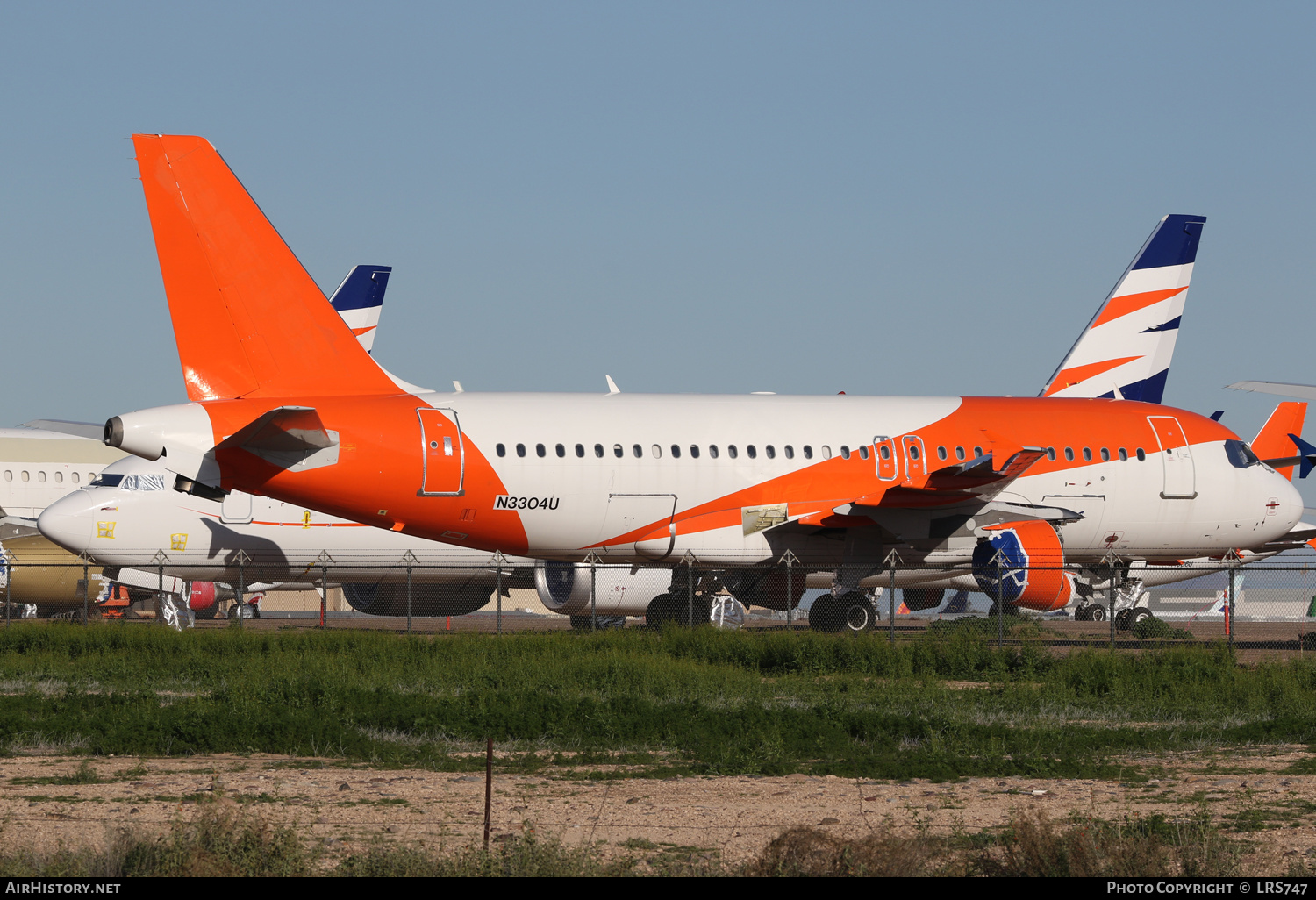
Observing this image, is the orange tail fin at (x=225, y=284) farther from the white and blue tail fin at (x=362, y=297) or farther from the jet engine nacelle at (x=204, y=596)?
the jet engine nacelle at (x=204, y=596)

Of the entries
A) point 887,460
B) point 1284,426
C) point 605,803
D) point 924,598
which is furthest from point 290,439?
point 1284,426

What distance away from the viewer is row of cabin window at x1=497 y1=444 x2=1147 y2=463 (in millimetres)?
24734

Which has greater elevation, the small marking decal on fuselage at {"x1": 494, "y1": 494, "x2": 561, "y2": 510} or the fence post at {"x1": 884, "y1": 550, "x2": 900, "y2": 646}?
the small marking decal on fuselage at {"x1": 494, "y1": 494, "x2": 561, "y2": 510}

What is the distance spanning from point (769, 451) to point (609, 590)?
19.4 feet

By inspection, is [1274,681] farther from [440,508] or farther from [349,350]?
[349,350]

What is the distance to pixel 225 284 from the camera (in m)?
22.3

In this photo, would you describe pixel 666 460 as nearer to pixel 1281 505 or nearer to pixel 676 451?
pixel 676 451

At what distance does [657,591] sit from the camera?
3080cm

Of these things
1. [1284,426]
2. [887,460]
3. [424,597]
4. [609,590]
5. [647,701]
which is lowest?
[647,701]

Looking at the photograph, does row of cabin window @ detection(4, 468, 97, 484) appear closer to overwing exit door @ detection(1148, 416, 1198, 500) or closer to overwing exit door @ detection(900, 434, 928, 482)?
overwing exit door @ detection(900, 434, 928, 482)

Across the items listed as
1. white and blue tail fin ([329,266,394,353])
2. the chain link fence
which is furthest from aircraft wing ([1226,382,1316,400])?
white and blue tail fin ([329,266,394,353])

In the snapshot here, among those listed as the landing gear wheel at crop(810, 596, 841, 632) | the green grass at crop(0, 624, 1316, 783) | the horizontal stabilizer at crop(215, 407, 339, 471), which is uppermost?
the horizontal stabilizer at crop(215, 407, 339, 471)

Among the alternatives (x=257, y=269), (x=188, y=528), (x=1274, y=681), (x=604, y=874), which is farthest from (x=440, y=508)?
(x=604, y=874)

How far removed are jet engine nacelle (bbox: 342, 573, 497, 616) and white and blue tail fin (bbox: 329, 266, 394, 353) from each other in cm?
1036
